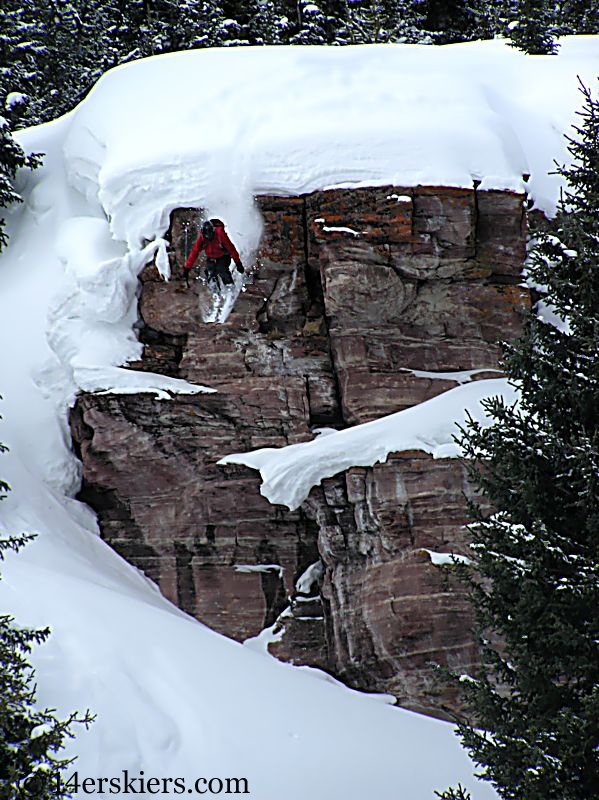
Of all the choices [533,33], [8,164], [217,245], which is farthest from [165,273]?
[533,33]

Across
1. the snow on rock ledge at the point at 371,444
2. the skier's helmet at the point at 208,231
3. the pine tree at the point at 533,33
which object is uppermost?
the pine tree at the point at 533,33

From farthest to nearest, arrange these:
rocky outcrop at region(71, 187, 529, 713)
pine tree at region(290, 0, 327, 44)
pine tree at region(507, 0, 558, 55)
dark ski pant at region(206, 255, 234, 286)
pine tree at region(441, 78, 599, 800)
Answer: pine tree at region(290, 0, 327, 44) < pine tree at region(507, 0, 558, 55) < dark ski pant at region(206, 255, 234, 286) < rocky outcrop at region(71, 187, 529, 713) < pine tree at region(441, 78, 599, 800)

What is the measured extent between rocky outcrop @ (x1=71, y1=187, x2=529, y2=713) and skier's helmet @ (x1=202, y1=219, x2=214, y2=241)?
1166 millimetres

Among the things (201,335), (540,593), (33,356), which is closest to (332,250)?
(201,335)

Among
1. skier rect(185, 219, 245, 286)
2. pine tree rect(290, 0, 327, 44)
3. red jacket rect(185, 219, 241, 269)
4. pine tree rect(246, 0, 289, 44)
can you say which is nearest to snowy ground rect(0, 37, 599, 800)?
skier rect(185, 219, 245, 286)

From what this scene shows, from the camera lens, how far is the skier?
45.8ft

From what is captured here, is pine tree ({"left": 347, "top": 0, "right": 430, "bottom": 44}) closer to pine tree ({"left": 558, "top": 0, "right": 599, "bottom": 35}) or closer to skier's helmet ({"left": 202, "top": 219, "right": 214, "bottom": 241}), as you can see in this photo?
pine tree ({"left": 558, "top": 0, "right": 599, "bottom": 35})

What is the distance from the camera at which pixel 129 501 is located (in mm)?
14352

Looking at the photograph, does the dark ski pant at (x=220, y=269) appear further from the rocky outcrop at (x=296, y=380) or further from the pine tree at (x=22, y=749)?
the pine tree at (x=22, y=749)

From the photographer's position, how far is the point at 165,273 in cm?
1484

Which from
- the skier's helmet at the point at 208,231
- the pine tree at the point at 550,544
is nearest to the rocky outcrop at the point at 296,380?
the skier's helmet at the point at 208,231

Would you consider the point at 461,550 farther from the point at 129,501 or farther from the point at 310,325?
the point at 129,501

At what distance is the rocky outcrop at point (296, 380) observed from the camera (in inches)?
545

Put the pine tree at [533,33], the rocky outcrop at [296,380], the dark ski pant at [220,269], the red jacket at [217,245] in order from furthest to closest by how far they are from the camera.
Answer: the pine tree at [533,33] → the dark ski pant at [220,269] → the red jacket at [217,245] → the rocky outcrop at [296,380]
